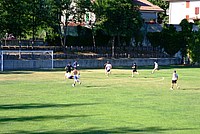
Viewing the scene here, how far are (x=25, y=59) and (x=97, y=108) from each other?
37.1 m

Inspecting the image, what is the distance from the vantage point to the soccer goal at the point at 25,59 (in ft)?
195

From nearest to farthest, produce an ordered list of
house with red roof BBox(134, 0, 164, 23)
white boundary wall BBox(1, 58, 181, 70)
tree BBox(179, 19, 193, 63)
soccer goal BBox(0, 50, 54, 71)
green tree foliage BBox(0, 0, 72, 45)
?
soccer goal BBox(0, 50, 54, 71), white boundary wall BBox(1, 58, 181, 70), green tree foliage BBox(0, 0, 72, 45), tree BBox(179, 19, 193, 63), house with red roof BBox(134, 0, 164, 23)

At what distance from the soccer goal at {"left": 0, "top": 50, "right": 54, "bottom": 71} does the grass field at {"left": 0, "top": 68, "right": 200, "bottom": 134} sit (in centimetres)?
1827

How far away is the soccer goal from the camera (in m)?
59.3

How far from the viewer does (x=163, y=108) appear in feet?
87.5

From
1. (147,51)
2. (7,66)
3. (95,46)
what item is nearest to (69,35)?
(95,46)

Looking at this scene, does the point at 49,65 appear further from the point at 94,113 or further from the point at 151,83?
the point at 94,113

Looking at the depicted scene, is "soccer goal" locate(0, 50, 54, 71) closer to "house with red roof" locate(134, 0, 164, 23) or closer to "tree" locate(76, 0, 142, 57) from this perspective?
"tree" locate(76, 0, 142, 57)

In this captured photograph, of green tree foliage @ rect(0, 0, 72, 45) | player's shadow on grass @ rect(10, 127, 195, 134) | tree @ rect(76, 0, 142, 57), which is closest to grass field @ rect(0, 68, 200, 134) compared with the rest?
player's shadow on grass @ rect(10, 127, 195, 134)

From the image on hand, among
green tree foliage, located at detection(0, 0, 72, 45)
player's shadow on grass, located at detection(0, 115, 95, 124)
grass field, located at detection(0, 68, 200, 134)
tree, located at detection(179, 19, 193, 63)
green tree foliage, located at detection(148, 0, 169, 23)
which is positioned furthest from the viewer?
green tree foliage, located at detection(148, 0, 169, 23)

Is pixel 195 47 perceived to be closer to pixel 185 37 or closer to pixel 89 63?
pixel 185 37

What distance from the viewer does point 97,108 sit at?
85.8 ft

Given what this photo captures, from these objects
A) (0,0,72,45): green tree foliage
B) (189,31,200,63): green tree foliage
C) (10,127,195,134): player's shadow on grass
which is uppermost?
(0,0,72,45): green tree foliage

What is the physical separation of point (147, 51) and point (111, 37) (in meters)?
5.77
